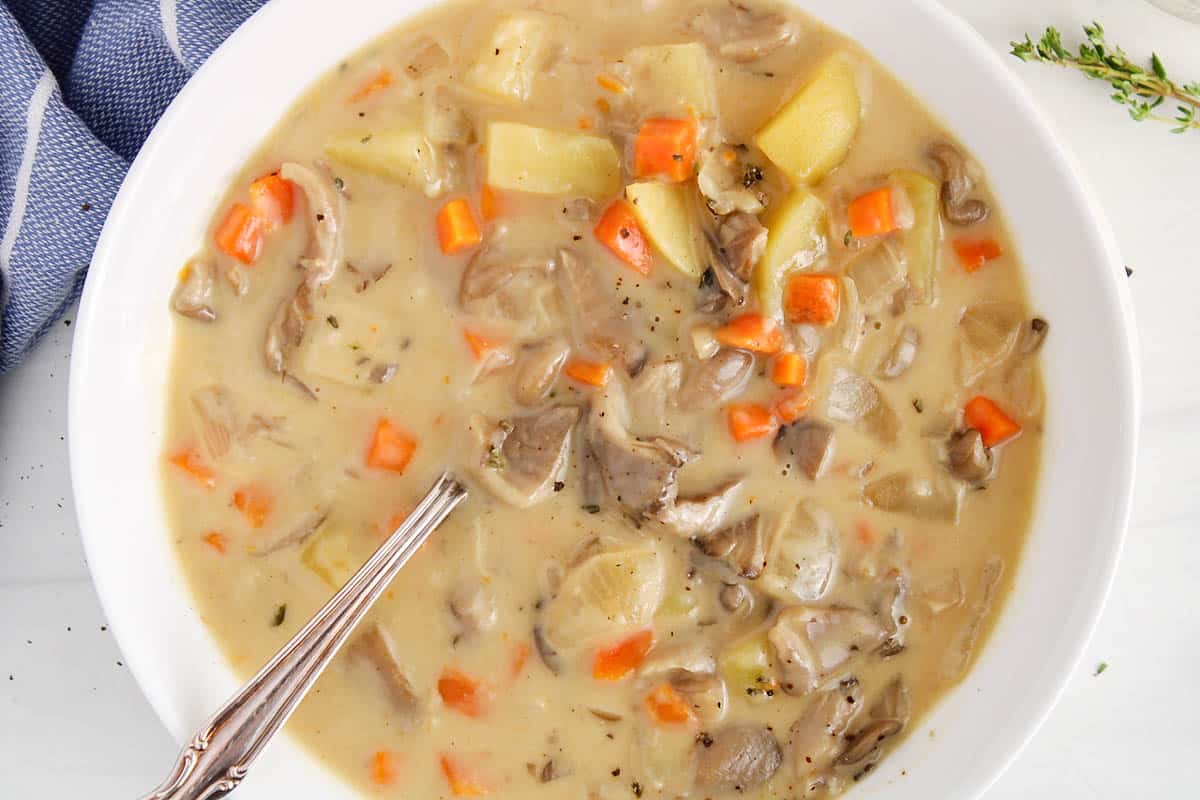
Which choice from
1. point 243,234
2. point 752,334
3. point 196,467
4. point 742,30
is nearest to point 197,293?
point 243,234

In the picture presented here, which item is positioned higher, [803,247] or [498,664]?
[803,247]

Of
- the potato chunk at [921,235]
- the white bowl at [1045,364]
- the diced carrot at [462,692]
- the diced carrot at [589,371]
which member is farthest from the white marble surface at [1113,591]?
the diced carrot at [589,371]

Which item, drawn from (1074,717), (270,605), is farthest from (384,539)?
(1074,717)

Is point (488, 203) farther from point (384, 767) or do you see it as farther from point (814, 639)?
point (384, 767)

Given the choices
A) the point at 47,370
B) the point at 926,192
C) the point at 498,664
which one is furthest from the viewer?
the point at 47,370

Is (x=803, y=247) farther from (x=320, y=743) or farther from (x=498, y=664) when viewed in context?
(x=320, y=743)

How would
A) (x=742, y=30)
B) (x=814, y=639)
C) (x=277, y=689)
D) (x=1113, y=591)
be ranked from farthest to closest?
(x=1113, y=591) < (x=814, y=639) < (x=742, y=30) < (x=277, y=689)

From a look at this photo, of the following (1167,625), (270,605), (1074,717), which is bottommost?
(1074,717)
